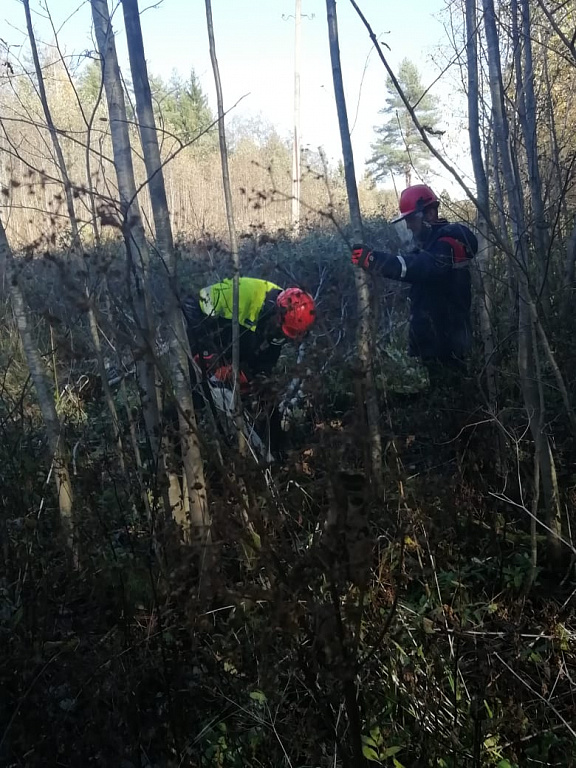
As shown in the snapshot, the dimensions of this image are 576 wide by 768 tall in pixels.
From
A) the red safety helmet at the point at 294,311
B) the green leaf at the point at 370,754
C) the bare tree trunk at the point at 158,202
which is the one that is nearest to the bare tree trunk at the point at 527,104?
the red safety helmet at the point at 294,311

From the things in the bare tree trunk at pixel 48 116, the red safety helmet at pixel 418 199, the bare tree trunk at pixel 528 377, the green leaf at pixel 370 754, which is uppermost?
the bare tree trunk at pixel 48 116

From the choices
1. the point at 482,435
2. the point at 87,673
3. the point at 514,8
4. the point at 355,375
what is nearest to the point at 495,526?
the point at 482,435

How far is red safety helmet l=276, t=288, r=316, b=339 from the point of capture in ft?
12.8

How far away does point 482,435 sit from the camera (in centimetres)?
358

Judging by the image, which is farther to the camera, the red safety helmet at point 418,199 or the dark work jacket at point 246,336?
the red safety helmet at point 418,199

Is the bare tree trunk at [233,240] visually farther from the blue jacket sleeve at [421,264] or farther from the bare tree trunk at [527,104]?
the bare tree trunk at [527,104]

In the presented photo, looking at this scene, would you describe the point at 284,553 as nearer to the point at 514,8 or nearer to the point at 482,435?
the point at 482,435

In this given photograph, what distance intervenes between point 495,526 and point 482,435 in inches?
27.5

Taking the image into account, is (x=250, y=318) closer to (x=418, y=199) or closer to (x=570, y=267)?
(x=418, y=199)

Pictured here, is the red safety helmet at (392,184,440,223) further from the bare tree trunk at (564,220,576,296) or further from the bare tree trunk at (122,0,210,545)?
the bare tree trunk at (122,0,210,545)

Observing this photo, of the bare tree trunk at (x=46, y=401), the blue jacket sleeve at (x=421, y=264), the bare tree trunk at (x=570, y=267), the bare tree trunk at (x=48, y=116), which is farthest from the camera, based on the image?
the bare tree trunk at (x=570, y=267)

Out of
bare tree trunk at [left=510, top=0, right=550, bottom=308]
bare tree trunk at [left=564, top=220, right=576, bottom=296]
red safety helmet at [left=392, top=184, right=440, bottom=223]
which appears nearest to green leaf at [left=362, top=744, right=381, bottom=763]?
bare tree trunk at [left=510, top=0, right=550, bottom=308]

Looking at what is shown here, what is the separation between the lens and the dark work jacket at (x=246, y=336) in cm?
384

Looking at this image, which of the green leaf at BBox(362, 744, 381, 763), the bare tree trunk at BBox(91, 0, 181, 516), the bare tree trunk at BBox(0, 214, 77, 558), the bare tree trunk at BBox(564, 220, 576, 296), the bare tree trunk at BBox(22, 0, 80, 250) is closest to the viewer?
the green leaf at BBox(362, 744, 381, 763)
